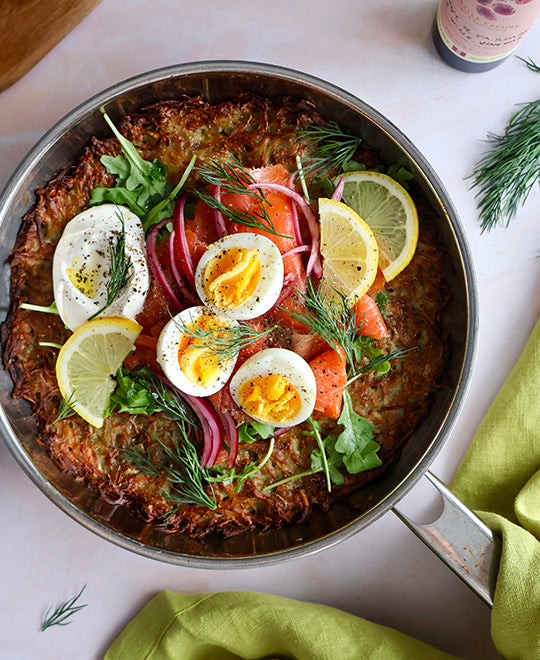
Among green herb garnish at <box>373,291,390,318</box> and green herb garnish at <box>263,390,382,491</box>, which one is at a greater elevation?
green herb garnish at <box>373,291,390,318</box>

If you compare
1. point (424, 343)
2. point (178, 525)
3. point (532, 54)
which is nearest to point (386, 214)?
point (424, 343)

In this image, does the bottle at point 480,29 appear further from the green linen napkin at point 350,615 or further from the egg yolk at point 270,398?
the egg yolk at point 270,398

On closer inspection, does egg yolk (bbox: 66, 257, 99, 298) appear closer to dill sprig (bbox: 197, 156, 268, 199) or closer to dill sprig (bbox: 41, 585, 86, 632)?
dill sprig (bbox: 197, 156, 268, 199)

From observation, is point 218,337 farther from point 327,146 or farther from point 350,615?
point 350,615

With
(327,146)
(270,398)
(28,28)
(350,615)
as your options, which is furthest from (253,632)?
(28,28)

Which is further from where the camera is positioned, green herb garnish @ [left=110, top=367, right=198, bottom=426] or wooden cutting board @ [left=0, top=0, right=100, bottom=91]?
wooden cutting board @ [left=0, top=0, right=100, bottom=91]

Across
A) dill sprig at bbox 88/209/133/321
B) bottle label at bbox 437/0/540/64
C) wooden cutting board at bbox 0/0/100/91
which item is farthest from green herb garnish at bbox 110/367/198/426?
bottle label at bbox 437/0/540/64

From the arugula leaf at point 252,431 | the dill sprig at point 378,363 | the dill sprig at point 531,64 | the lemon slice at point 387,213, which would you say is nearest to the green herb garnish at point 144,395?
the arugula leaf at point 252,431
